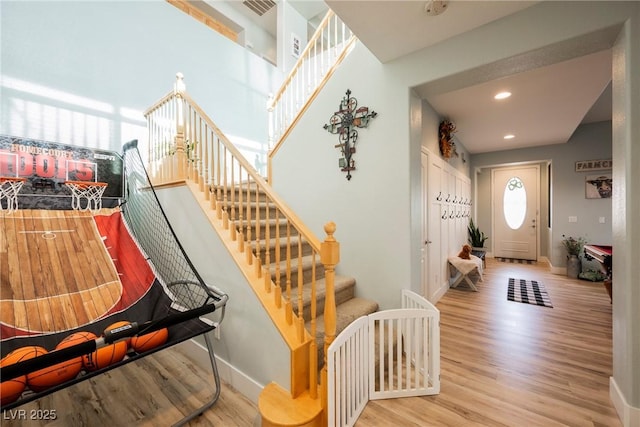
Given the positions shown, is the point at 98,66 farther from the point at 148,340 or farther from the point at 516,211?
the point at 516,211

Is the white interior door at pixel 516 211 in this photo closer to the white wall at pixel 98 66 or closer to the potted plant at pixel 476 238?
the potted plant at pixel 476 238

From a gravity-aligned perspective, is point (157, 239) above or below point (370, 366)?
above

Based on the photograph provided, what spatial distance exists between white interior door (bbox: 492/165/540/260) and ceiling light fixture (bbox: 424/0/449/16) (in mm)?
5910

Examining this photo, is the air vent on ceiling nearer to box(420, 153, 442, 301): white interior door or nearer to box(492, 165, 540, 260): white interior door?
box(420, 153, 442, 301): white interior door

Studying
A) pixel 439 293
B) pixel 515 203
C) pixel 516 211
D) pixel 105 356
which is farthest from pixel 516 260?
pixel 105 356

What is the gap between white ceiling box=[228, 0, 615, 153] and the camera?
175 centimetres

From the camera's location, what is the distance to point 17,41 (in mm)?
2652

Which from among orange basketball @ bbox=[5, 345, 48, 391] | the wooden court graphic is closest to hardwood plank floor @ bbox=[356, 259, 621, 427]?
orange basketball @ bbox=[5, 345, 48, 391]

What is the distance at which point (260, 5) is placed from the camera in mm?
5090

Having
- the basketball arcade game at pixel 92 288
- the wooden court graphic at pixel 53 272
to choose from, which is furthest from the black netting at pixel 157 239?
the wooden court graphic at pixel 53 272

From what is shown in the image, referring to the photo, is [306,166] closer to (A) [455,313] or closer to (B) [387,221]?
(B) [387,221]

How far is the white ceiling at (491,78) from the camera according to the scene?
1.75 m

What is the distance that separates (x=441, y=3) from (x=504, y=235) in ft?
20.6

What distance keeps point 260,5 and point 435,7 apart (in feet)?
16.0
